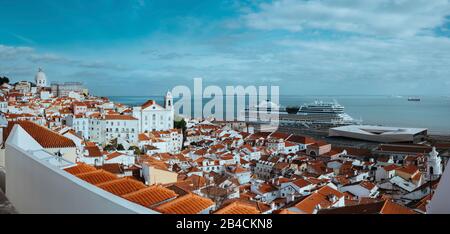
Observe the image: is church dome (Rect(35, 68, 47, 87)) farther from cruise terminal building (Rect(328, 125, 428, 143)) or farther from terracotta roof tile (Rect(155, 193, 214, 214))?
terracotta roof tile (Rect(155, 193, 214, 214))

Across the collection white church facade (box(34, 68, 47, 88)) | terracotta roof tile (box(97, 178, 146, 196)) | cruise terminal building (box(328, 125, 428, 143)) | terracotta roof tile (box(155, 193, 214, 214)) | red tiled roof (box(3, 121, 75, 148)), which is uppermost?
white church facade (box(34, 68, 47, 88))

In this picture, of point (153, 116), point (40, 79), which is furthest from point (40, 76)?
point (153, 116)

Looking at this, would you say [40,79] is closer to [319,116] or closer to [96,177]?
[319,116]

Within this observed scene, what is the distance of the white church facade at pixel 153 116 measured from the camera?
1953 cm

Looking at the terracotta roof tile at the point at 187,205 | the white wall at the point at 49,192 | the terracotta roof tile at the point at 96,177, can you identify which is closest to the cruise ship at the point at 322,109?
the terracotta roof tile at the point at 96,177

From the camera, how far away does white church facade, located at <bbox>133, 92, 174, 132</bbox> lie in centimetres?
1953

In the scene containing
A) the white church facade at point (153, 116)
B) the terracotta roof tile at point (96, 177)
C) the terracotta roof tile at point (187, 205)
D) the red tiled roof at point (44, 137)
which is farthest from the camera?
the white church facade at point (153, 116)

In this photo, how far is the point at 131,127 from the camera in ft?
53.1

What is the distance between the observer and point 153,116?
784 inches

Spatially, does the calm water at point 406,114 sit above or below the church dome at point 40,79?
below

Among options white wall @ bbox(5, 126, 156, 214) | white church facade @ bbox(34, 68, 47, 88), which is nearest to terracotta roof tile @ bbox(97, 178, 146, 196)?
white wall @ bbox(5, 126, 156, 214)

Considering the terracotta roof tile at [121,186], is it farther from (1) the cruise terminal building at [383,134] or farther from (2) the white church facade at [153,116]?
(1) the cruise terminal building at [383,134]

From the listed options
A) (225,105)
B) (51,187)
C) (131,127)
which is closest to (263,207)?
(51,187)
